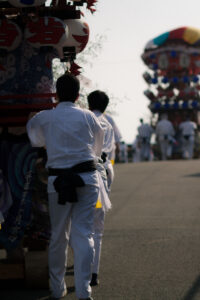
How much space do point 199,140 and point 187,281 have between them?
31.7 metres

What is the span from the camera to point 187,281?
6773mm

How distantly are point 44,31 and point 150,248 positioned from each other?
130 inches

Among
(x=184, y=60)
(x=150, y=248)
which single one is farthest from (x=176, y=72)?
(x=150, y=248)

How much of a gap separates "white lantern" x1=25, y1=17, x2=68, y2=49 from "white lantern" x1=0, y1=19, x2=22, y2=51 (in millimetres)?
109

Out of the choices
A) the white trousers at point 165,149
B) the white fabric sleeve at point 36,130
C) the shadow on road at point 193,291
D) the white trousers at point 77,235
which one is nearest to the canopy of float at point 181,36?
the white trousers at point 165,149

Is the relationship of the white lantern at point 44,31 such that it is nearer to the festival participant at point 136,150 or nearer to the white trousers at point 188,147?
the white trousers at point 188,147

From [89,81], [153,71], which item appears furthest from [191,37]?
[89,81]

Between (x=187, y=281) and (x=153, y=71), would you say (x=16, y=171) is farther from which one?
(x=153, y=71)

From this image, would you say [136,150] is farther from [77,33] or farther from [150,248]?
[77,33]

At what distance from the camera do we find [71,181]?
227 inches

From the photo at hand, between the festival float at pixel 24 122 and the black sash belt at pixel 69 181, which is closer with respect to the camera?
the black sash belt at pixel 69 181

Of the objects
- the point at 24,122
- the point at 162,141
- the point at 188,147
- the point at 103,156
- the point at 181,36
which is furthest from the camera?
the point at 181,36

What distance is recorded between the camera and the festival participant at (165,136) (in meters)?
37.2

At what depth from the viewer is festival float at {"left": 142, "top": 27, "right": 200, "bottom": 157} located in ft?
130
